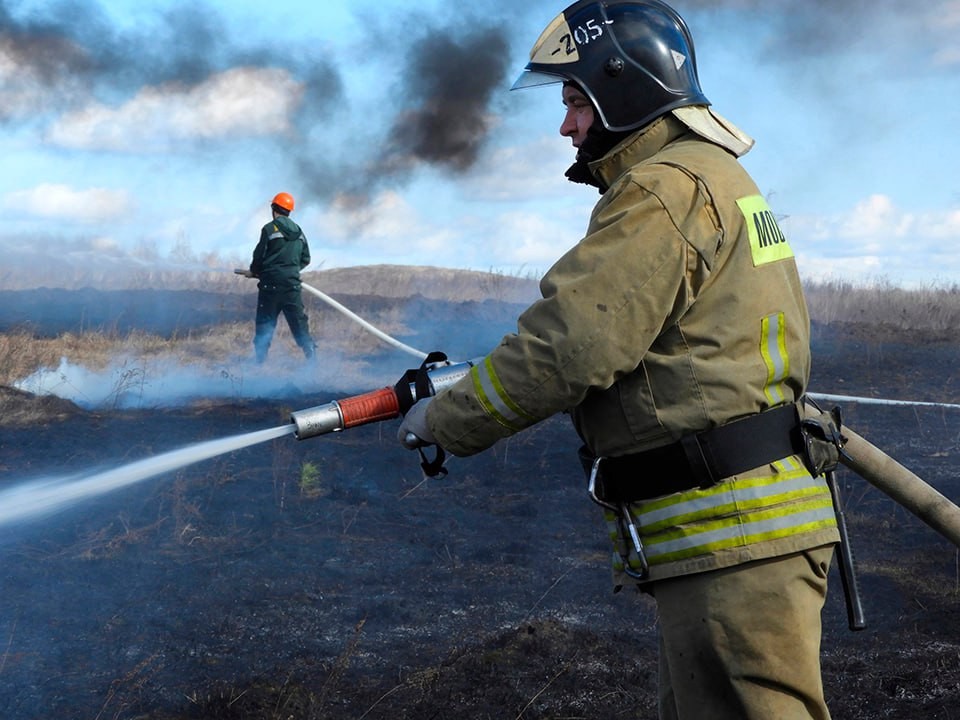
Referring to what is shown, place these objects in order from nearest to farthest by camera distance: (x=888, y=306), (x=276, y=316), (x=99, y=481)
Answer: (x=99, y=481)
(x=276, y=316)
(x=888, y=306)

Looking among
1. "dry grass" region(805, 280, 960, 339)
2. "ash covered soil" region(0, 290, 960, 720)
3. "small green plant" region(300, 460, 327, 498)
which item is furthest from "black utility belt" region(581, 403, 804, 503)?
"dry grass" region(805, 280, 960, 339)

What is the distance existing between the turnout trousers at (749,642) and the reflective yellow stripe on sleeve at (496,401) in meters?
0.50

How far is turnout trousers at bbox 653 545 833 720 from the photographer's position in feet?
6.66

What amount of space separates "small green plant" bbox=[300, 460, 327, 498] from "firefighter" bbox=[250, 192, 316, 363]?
4.98 m

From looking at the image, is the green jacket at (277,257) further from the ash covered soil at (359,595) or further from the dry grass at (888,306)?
the dry grass at (888,306)

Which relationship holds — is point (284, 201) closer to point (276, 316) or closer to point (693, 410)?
point (276, 316)

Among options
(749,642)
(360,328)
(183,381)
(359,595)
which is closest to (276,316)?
(183,381)

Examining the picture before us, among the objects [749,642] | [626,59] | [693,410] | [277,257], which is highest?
[277,257]

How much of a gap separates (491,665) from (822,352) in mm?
10509

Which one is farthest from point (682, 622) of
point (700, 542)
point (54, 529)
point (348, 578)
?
point (54, 529)

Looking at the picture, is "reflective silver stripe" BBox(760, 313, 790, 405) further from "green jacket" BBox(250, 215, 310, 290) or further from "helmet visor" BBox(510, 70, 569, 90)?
"green jacket" BBox(250, 215, 310, 290)

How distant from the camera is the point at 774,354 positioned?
2.10 metres

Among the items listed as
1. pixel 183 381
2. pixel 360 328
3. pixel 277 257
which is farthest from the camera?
pixel 360 328

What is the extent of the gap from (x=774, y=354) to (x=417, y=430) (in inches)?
32.2
